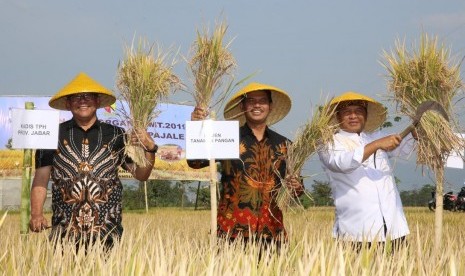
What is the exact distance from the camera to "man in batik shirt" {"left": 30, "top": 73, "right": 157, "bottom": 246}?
3.27 metres

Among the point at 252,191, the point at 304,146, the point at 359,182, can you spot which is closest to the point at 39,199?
the point at 252,191

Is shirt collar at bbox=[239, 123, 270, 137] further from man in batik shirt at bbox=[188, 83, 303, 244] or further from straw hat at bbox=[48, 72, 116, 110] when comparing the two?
straw hat at bbox=[48, 72, 116, 110]

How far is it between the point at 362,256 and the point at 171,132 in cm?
1764

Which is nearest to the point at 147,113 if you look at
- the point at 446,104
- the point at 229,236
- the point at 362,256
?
the point at 229,236

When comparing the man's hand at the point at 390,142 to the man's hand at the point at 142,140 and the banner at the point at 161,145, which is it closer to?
the man's hand at the point at 142,140

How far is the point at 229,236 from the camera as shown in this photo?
3.31 m

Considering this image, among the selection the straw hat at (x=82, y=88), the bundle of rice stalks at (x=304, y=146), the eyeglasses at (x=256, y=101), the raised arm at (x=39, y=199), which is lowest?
the raised arm at (x=39, y=199)

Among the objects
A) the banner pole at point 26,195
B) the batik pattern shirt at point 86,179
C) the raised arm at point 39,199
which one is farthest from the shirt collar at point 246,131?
the banner pole at point 26,195

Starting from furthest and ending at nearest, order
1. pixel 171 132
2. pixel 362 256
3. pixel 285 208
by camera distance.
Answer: pixel 171 132
pixel 285 208
pixel 362 256

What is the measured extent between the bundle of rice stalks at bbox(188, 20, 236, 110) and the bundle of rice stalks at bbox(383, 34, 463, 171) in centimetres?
96

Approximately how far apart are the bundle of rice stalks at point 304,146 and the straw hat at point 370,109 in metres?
0.08

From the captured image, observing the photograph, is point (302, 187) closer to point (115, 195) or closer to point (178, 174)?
point (115, 195)

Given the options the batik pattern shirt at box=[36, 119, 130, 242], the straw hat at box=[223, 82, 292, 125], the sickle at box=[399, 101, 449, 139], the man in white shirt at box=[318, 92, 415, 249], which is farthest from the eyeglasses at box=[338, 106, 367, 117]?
the batik pattern shirt at box=[36, 119, 130, 242]

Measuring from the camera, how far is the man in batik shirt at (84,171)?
327 cm
